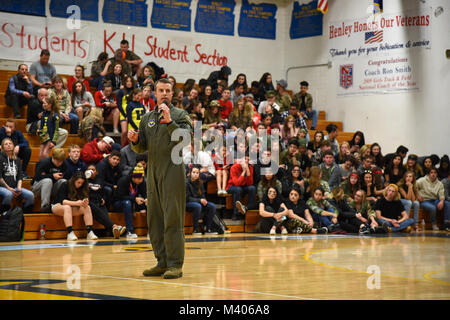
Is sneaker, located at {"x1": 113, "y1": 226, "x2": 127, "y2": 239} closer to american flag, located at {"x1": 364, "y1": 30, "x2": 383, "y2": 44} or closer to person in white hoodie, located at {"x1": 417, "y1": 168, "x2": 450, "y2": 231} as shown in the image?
person in white hoodie, located at {"x1": 417, "y1": 168, "x2": 450, "y2": 231}

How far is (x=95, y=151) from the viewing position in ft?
42.3

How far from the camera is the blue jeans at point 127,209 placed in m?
12.3

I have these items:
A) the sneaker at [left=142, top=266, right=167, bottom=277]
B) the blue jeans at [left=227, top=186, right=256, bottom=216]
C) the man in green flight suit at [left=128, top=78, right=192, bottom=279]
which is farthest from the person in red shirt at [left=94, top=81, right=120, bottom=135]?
the sneaker at [left=142, top=266, right=167, bottom=277]

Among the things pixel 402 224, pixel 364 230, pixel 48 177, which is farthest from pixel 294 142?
pixel 48 177

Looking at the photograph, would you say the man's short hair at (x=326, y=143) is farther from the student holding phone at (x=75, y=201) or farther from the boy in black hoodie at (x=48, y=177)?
the boy in black hoodie at (x=48, y=177)

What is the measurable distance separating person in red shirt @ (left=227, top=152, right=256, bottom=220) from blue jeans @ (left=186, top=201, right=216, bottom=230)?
76 centimetres

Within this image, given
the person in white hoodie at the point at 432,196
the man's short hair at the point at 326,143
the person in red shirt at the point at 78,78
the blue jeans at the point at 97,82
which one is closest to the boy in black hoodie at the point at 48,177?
the person in red shirt at the point at 78,78

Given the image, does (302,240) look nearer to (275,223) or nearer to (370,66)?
(275,223)

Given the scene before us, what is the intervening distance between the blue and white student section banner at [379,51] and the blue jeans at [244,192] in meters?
6.48

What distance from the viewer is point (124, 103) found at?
47.5 ft

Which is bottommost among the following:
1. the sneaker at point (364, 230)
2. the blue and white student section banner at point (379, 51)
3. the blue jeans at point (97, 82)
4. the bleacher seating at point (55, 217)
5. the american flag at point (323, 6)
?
the sneaker at point (364, 230)

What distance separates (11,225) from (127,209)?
2075 millimetres

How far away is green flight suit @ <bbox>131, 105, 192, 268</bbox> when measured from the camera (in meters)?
6.66
